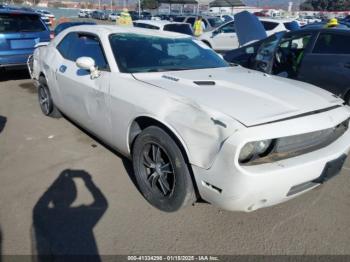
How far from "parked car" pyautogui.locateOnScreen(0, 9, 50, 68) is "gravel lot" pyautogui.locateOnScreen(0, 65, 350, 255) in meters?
4.27

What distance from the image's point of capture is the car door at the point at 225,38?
14421mm

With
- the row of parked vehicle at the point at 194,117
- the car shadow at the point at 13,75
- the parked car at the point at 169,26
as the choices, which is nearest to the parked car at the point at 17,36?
the car shadow at the point at 13,75

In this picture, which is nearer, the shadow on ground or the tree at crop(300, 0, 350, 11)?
the shadow on ground

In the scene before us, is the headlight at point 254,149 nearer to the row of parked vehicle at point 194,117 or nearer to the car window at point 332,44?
the row of parked vehicle at point 194,117

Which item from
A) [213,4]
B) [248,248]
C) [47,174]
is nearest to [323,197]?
[248,248]

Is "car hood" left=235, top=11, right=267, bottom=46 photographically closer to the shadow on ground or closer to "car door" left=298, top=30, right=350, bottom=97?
"car door" left=298, top=30, right=350, bottom=97

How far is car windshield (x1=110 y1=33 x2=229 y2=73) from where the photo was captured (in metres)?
3.49

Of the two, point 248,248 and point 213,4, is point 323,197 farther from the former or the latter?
point 213,4

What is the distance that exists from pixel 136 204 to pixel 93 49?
1859 millimetres

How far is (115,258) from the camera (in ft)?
8.09

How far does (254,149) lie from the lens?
243 cm

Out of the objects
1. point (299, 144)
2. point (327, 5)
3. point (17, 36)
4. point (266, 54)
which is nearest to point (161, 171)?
point (299, 144)

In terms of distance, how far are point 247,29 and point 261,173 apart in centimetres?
514

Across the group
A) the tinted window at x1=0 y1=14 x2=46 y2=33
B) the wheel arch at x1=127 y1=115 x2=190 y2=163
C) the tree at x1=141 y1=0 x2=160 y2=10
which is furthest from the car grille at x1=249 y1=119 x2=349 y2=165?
the tree at x1=141 y1=0 x2=160 y2=10
